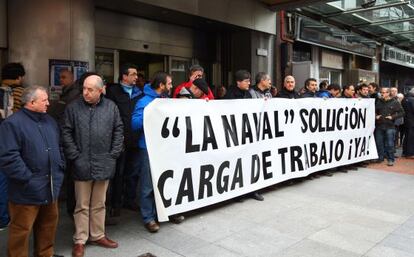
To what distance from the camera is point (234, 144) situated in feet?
16.7

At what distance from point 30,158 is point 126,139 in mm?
1504

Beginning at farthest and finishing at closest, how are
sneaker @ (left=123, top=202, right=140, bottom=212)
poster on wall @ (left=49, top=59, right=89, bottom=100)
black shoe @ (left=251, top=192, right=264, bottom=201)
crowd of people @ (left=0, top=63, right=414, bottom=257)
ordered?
poster on wall @ (left=49, top=59, right=89, bottom=100) → black shoe @ (left=251, top=192, right=264, bottom=201) → sneaker @ (left=123, top=202, right=140, bottom=212) → crowd of people @ (left=0, top=63, right=414, bottom=257)

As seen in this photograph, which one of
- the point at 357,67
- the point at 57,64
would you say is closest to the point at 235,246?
the point at 57,64

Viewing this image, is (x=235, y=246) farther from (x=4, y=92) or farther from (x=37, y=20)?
(x=37, y=20)

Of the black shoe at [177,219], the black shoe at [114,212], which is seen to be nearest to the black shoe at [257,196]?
the black shoe at [177,219]

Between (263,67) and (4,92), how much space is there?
6.73m

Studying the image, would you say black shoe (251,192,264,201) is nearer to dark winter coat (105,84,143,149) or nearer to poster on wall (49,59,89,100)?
dark winter coat (105,84,143,149)

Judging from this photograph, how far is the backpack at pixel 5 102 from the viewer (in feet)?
14.1

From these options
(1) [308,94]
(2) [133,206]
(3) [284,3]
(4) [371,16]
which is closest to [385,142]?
(1) [308,94]

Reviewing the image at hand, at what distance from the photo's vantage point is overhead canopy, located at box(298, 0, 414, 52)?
35.3 feet

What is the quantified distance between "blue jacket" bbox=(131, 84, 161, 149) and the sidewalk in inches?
40.0

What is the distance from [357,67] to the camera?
15.7 m

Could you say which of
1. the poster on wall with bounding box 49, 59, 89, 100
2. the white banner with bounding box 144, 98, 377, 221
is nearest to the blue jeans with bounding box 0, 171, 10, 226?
the white banner with bounding box 144, 98, 377, 221

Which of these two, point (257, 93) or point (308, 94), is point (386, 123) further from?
point (257, 93)
